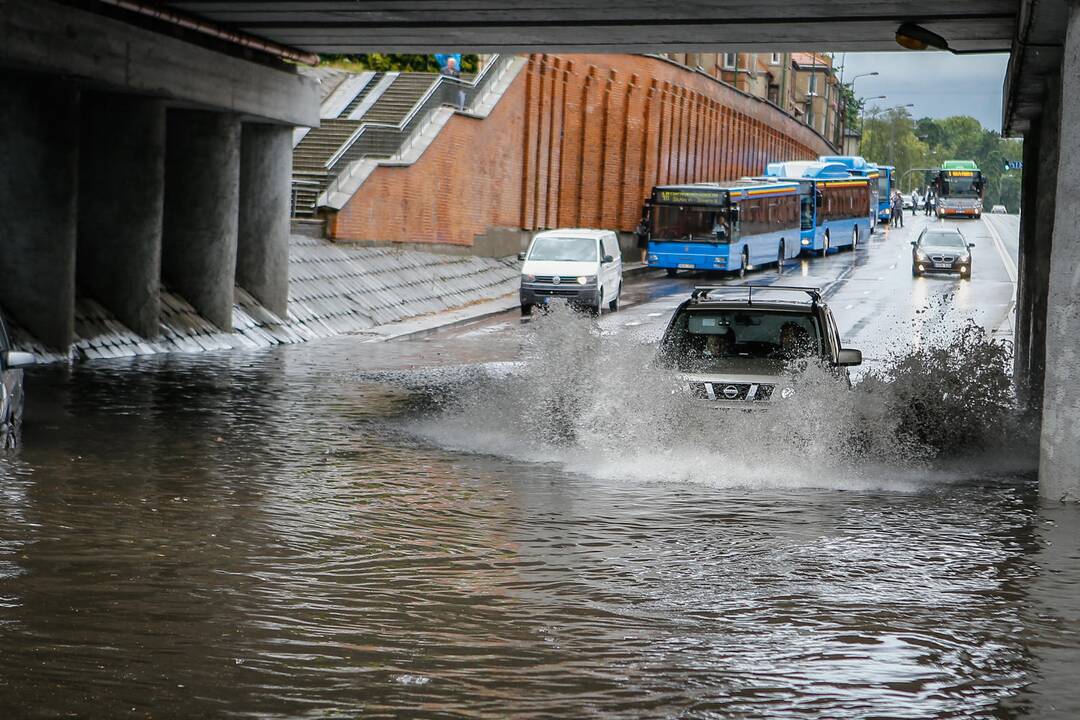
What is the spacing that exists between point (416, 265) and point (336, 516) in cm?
3080

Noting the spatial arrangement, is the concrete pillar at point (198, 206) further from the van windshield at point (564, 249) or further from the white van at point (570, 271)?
the van windshield at point (564, 249)

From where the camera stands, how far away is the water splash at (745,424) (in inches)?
579

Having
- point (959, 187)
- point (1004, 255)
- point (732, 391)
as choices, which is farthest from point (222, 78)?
point (959, 187)

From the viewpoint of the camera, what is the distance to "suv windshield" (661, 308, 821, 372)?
15594 mm

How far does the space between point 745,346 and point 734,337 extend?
0.52 feet

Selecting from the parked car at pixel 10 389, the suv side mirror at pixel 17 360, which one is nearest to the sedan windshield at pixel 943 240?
the parked car at pixel 10 389

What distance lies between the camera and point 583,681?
7.20m

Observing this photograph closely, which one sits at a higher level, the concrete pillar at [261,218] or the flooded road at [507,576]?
the concrete pillar at [261,218]

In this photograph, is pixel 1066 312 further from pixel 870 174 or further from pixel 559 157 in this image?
pixel 870 174

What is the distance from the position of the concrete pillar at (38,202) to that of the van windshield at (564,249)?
701 inches

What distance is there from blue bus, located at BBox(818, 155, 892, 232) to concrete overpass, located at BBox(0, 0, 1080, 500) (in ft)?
170

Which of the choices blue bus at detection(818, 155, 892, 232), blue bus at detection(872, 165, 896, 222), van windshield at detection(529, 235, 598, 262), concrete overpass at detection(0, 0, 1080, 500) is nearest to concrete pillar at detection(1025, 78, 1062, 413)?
concrete overpass at detection(0, 0, 1080, 500)

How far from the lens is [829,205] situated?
2734 inches

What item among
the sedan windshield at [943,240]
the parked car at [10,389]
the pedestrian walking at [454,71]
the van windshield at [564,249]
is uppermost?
the pedestrian walking at [454,71]
